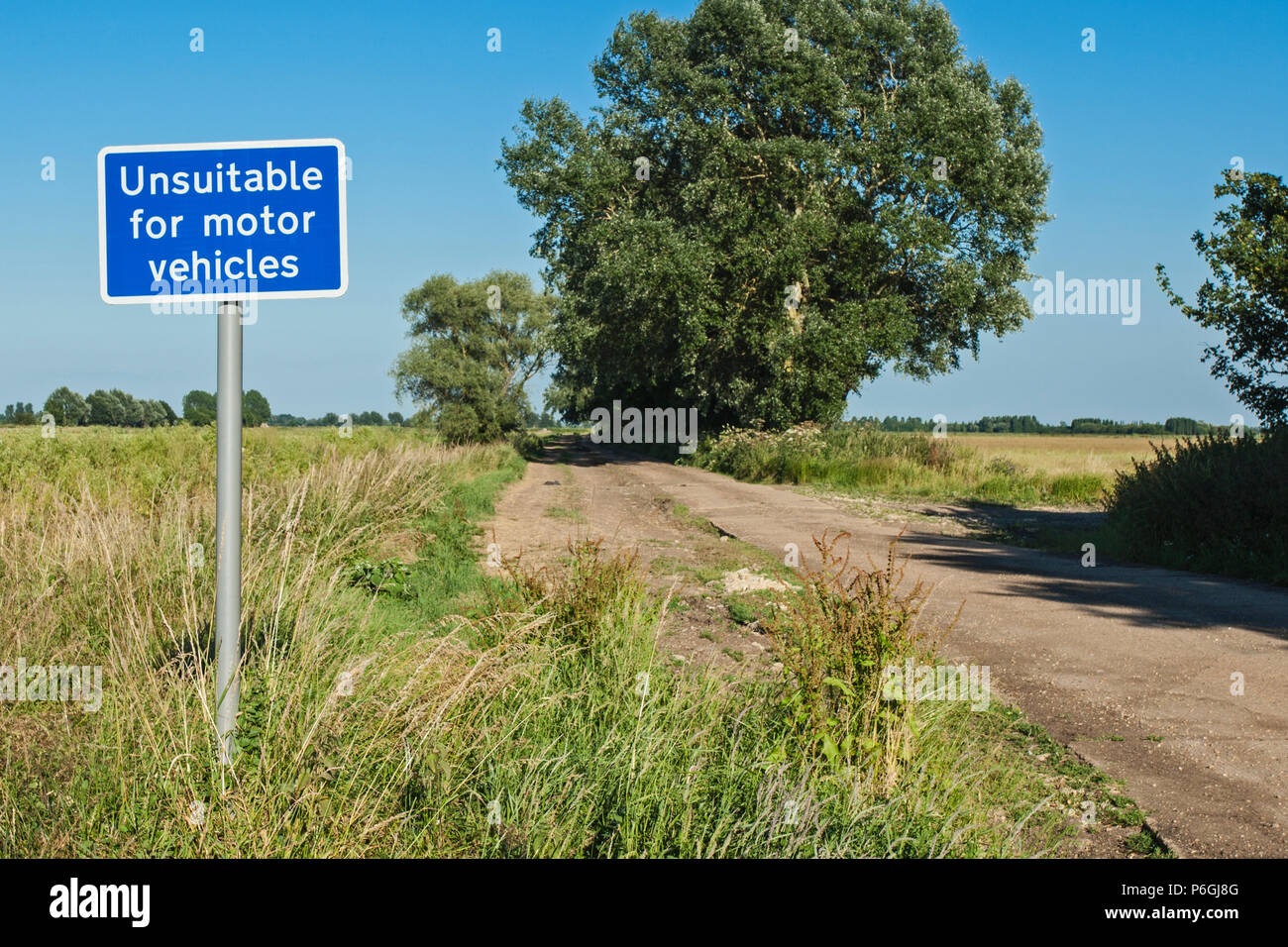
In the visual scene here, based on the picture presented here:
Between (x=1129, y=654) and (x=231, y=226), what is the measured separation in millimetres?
6895

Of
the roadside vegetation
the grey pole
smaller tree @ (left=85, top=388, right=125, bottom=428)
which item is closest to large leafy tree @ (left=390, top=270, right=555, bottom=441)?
smaller tree @ (left=85, top=388, right=125, bottom=428)

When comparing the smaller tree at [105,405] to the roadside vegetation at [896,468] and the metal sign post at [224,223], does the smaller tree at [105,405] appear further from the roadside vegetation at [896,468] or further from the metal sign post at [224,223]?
the metal sign post at [224,223]

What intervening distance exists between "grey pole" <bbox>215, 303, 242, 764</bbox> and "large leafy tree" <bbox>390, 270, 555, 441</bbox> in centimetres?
4296

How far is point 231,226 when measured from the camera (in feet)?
10.5

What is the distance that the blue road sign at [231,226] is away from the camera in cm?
318

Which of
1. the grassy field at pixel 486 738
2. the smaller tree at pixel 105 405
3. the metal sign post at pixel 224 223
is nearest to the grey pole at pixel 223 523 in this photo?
the metal sign post at pixel 224 223

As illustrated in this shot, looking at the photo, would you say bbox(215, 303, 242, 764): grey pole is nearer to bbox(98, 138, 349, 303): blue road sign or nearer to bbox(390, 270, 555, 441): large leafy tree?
bbox(98, 138, 349, 303): blue road sign

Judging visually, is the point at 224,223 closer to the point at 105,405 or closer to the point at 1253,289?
the point at 1253,289

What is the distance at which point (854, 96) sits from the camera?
2898cm

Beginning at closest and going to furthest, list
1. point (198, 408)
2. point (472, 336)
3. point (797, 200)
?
point (198, 408) < point (797, 200) < point (472, 336)

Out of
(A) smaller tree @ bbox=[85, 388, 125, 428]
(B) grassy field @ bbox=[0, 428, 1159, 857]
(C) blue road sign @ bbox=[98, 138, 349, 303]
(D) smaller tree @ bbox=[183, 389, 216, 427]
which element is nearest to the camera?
(C) blue road sign @ bbox=[98, 138, 349, 303]

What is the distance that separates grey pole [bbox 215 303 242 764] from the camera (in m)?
3.24

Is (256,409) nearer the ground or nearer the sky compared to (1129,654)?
nearer the sky

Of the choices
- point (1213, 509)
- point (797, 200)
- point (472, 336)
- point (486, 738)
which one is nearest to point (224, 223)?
point (486, 738)
